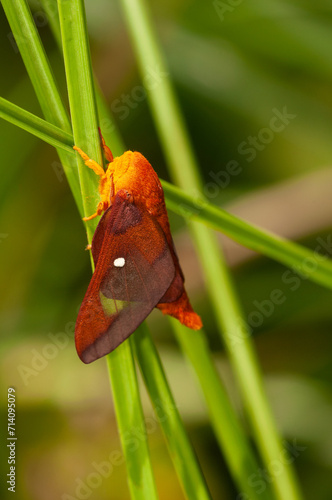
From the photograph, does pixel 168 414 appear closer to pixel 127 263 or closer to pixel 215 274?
pixel 127 263

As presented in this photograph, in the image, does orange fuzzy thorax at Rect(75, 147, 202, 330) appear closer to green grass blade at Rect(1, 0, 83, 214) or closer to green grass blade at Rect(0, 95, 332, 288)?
green grass blade at Rect(0, 95, 332, 288)

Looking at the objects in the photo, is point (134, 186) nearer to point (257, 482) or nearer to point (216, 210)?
point (216, 210)

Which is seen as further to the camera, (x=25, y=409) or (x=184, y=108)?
(x=184, y=108)

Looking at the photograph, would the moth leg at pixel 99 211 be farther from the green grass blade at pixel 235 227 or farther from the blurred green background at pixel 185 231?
the blurred green background at pixel 185 231

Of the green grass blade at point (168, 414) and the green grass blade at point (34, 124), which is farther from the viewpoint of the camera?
the green grass blade at point (168, 414)

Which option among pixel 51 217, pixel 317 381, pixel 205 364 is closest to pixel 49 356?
pixel 51 217

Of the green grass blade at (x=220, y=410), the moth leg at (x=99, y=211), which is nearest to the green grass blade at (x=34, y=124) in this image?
the moth leg at (x=99, y=211)

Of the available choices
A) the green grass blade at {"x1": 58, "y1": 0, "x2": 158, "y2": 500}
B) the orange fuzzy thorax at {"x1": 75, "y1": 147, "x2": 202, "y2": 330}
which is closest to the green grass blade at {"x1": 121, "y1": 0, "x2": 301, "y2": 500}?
the orange fuzzy thorax at {"x1": 75, "y1": 147, "x2": 202, "y2": 330}
